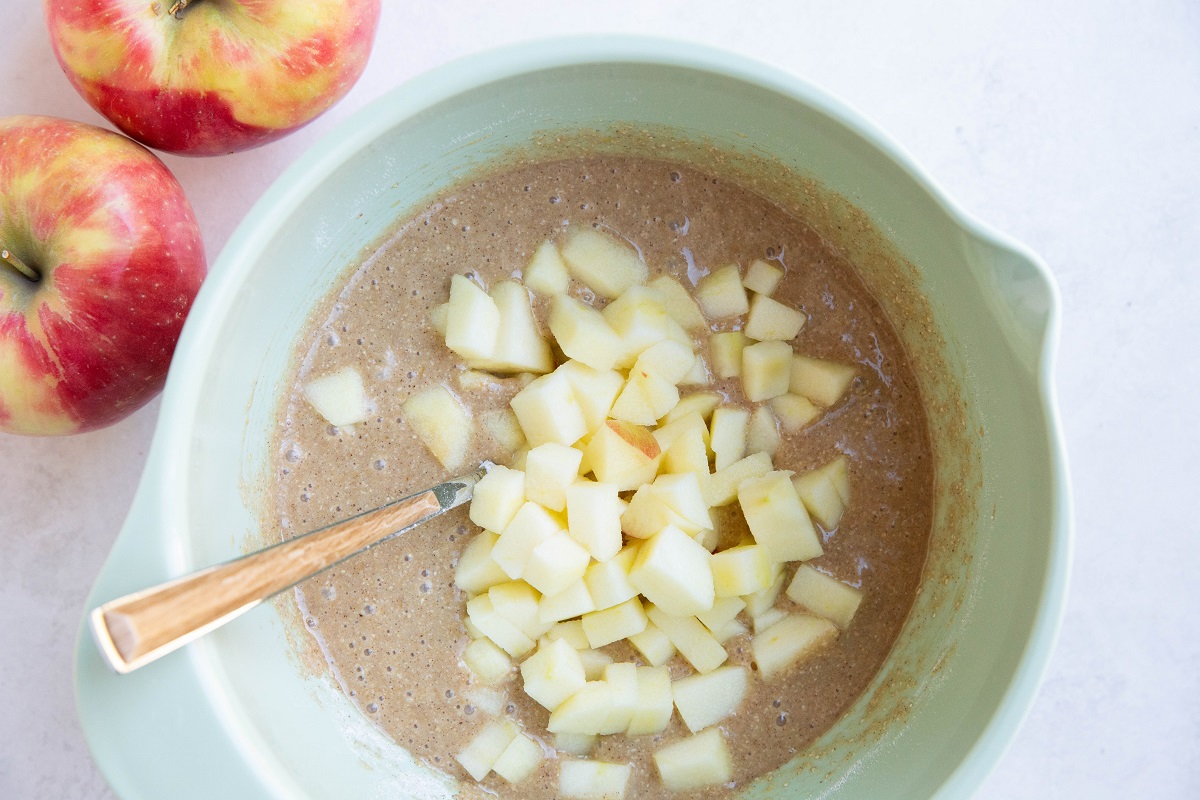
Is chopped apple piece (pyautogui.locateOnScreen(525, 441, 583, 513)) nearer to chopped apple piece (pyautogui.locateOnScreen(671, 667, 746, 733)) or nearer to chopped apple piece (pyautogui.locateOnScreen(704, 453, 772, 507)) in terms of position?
chopped apple piece (pyautogui.locateOnScreen(704, 453, 772, 507))

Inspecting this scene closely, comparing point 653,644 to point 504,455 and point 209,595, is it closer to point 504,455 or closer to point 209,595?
point 504,455

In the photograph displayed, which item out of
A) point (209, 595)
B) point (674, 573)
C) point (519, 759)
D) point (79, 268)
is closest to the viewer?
point (209, 595)

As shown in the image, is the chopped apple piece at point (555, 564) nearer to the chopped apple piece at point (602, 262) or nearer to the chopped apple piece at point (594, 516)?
the chopped apple piece at point (594, 516)

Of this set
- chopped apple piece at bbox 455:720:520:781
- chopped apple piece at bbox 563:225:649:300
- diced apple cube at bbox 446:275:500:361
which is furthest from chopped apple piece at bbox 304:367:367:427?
chopped apple piece at bbox 455:720:520:781

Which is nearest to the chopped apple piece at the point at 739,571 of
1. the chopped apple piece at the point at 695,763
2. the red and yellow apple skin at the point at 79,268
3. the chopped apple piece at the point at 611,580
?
the chopped apple piece at the point at 611,580

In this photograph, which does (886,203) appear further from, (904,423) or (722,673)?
(722,673)

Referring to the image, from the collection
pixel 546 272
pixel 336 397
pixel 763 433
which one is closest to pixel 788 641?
pixel 763 433

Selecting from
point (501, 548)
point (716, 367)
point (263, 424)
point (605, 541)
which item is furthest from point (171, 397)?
point (716, 367)
